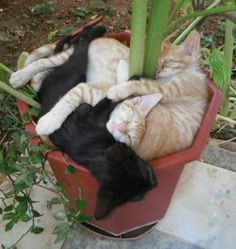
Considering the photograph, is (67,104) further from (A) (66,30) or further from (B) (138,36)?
(A) (66,30)

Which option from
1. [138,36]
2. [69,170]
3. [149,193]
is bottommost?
[149,193]

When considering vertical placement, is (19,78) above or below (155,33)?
below

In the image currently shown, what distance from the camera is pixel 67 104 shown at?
107 centimetres

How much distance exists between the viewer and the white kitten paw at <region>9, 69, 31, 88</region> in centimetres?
113

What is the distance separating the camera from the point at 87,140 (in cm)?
101

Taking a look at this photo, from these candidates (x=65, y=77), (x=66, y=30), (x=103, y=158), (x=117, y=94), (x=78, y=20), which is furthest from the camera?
(x=78, y=20)

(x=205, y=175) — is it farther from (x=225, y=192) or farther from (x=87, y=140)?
(x=87, y=140)

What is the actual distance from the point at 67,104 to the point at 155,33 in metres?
0.28

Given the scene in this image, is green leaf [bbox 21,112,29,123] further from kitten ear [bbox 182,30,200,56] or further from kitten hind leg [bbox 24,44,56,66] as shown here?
kitten ear [bbox 182,30,200,56]

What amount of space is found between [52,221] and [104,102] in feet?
1.65

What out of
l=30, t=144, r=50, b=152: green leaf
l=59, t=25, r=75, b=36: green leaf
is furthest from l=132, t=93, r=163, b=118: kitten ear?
l=59, t=25, r=75, b=36: green leaf

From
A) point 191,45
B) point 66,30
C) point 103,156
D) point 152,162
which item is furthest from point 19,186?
point 66,30

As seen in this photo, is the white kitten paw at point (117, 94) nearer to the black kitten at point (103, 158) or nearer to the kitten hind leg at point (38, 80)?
the black kitten at point (103, 158)

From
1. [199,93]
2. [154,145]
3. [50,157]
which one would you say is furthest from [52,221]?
[199,93]
